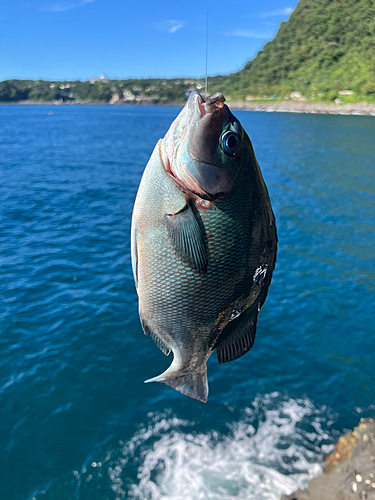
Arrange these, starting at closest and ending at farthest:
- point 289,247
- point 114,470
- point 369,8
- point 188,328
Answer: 1. point 188,328
2. point 114,470
3. point 289,247
4. point 369,8

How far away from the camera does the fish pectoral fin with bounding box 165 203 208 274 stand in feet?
6.95

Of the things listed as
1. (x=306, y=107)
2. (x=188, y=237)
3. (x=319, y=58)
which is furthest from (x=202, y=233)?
(x=319, y=58)

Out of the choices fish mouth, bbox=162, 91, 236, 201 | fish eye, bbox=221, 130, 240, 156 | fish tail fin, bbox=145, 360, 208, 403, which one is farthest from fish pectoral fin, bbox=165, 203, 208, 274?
fish tail fin, bbox=145, 360, 208, 403

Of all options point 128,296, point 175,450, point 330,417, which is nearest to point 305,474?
point 330,417

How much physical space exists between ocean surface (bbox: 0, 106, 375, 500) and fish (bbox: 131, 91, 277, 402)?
17.0 ft

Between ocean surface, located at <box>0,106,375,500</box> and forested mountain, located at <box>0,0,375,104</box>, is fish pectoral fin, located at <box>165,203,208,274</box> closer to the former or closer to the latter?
ocean surface, located at <box>0,106,375,500</box>

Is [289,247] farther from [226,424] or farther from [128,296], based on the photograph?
[226,424]

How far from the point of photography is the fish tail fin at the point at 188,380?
98.8 inches

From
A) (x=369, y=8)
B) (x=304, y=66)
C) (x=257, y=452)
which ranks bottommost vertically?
(x=257, y=452)

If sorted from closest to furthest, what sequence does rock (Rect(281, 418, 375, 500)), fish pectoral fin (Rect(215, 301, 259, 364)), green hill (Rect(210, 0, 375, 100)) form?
fish pectoral fin (Rect(215, 301, 259, 364)) → rock (Rect(281, 418, 375, 500)) → green hill (Rect(210, 0, 375, 100))

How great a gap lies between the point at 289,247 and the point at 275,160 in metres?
20.1

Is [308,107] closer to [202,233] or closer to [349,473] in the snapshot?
[349,473]

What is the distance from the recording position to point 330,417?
759 cm

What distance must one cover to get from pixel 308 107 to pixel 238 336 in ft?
379
